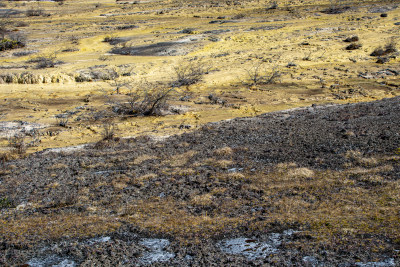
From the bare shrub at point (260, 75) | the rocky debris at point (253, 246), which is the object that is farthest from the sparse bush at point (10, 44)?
the rocky debris at point (253, 246)

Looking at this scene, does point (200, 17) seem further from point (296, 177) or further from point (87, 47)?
point (296, 177)

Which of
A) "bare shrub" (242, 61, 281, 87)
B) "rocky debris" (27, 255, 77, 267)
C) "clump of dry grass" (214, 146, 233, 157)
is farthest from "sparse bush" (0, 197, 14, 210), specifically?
"bare shrub" (242, 61, 281, 87)

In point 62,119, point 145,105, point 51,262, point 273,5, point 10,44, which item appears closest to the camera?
point 51,262

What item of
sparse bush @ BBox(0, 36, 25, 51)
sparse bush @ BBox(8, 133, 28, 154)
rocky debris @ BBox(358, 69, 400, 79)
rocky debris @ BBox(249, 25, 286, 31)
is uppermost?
rocky debris @ BBox(249, 25, 286, 31)

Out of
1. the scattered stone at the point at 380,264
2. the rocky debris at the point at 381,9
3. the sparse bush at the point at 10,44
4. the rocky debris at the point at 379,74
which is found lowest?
the scattered stone at the point at 380,264

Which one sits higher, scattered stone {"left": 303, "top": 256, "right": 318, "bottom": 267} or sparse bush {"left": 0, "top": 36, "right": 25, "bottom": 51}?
sparse bush {"left": 0, "top": 36, "right": 25, "bottom": 51}

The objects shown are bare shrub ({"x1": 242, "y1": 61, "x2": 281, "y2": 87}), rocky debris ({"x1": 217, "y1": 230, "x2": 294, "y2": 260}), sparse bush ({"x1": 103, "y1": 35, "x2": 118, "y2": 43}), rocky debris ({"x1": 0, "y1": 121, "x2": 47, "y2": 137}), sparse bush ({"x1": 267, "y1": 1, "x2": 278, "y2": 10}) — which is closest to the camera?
rocky debris ({"x1": 217, "y1": 230, "x2": 294, "y2": 260})

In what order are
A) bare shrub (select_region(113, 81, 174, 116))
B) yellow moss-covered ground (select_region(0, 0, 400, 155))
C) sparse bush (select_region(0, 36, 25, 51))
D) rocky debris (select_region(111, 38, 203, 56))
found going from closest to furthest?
yellow moss-covered ground (select_region(0, 0, 400, 155)) → bare shrub (select_region(113, 81, 174, 116)) → rocky debris (select_region(111, 38, 203, 56)) → sparse bush (select_region(0, 36, 25, 51))

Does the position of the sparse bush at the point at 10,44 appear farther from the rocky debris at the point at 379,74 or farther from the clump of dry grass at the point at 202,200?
the clump of dry grass at the point at 202,200

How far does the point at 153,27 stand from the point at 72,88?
51.7 ft

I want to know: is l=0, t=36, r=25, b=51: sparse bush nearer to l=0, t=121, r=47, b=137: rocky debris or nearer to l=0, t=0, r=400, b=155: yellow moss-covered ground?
l=0, t=0, r=400, b=155: yellow moss-covered ground

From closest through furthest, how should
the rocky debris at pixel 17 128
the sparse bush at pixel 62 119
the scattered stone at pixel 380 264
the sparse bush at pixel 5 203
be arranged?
the scattered stone at pixel 380 264, the sparse bush at pixel 5 203, the rocky debris at pixel 17 128, the sparse bush at pixel 62 119

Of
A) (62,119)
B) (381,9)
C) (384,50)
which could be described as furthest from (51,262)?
(381,9)

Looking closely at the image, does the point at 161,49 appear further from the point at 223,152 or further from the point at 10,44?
the point at 223,152
